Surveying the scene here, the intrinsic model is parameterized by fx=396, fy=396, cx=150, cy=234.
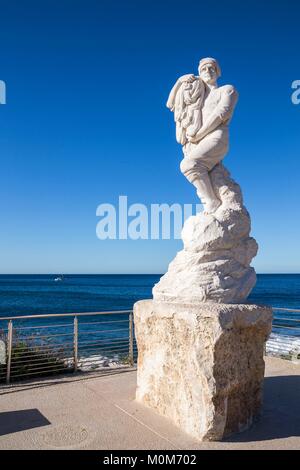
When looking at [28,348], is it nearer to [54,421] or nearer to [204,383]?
[54,421]

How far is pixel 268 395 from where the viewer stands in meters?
5.58

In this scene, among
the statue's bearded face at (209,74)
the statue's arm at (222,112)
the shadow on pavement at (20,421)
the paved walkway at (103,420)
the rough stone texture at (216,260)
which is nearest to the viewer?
the paved walkway at (103,420)

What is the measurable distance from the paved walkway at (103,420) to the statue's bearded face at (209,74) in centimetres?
425

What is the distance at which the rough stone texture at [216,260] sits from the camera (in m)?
4.45

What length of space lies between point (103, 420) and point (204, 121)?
381 cm

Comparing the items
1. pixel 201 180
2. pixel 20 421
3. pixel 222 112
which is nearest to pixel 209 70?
pixel 222 112

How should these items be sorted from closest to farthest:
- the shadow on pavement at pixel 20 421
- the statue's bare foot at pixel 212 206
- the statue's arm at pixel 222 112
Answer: the shadow on pavement at pixel 20 421
the statue's arm at pixel 222 112
the statue's bare foot at pixel 212 206

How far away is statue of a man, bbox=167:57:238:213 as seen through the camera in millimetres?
4980

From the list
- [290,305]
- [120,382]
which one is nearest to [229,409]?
[120,382]

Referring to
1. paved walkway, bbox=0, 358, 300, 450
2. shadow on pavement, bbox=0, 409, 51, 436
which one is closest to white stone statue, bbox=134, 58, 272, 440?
paved walkway, bbox=0, 358, 300, 450

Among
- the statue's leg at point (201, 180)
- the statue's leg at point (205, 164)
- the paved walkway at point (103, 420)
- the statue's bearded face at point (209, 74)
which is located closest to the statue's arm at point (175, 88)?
the statue's bearded face at point (209, 74)

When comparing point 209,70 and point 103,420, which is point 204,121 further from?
point 103,420

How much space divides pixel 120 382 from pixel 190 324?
2505 millimetres

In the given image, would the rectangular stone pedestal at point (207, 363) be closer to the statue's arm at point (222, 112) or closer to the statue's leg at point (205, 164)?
the statue's leg at point (205, 164)
